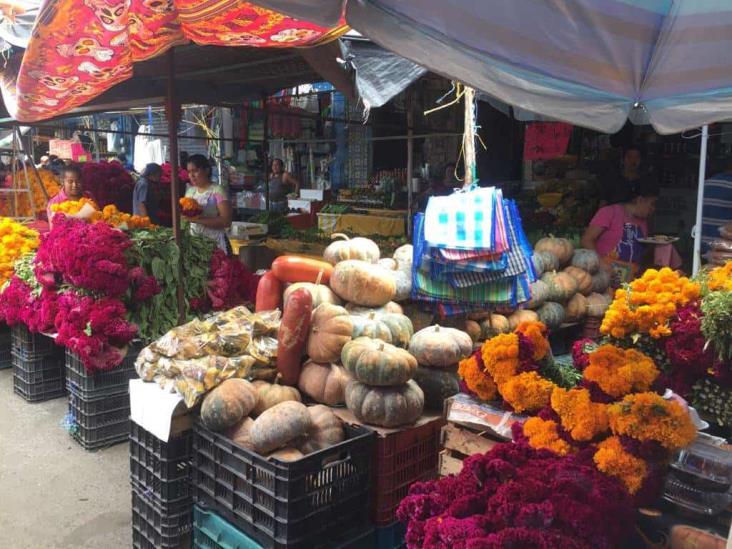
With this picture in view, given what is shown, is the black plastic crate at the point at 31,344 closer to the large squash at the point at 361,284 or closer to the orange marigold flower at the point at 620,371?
the large squash at the point at 361,284

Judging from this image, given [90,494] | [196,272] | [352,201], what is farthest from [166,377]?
[352,201]

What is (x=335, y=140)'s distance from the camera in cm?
1403

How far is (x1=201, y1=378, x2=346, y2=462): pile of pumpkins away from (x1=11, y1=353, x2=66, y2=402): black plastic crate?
3.70 m

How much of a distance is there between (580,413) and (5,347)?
675 cm

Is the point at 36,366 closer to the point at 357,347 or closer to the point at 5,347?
the point at 5,347

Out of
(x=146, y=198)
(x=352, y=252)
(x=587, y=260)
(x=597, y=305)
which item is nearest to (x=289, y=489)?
(x=352, y=252)

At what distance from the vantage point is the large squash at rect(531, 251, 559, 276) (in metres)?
6.24

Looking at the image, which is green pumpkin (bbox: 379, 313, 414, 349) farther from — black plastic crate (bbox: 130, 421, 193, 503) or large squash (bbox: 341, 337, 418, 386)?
black plastic crate (bbox: 130, 421, 193, 503)

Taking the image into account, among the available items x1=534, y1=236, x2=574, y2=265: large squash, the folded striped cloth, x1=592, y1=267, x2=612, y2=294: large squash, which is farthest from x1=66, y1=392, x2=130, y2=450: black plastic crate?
x1=592, y1=267, x2=612, y2=294: large squash

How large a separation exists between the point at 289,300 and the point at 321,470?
3.42 ft

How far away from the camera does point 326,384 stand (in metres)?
3.50

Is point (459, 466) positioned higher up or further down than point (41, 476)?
higher up

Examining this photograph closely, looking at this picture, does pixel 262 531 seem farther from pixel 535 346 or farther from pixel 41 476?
pixel 41 476

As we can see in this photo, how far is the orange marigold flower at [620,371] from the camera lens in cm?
259
